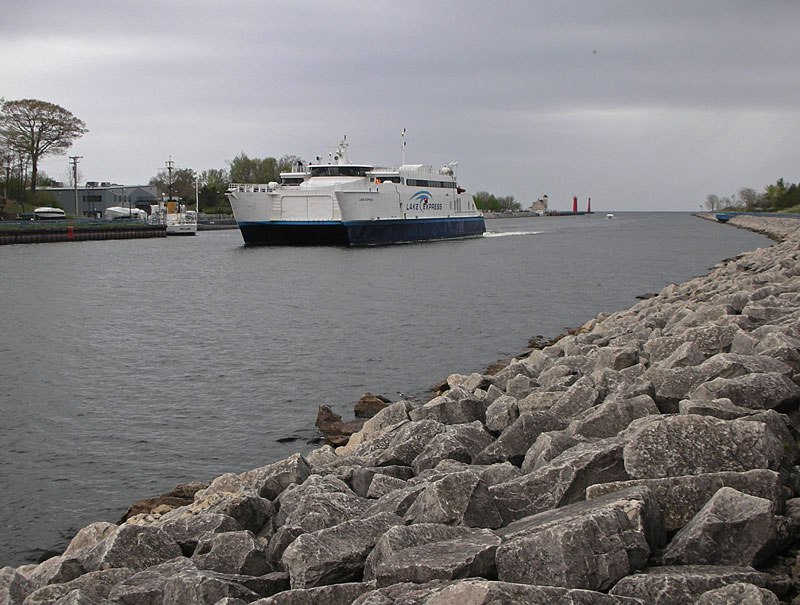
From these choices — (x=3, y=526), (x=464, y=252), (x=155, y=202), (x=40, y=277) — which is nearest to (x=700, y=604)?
(x=3, y=526)

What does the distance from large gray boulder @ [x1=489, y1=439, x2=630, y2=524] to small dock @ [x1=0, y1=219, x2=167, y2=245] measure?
205ft

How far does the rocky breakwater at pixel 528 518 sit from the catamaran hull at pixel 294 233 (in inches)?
1832

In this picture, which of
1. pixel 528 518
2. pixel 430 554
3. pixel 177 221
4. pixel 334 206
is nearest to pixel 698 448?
pixel 528 518

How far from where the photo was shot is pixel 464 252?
51.6 m

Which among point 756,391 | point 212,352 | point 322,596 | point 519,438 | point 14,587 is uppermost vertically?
point 756,391

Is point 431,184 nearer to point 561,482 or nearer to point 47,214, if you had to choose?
point 47,214

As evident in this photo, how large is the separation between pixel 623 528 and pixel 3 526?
682 centimetres

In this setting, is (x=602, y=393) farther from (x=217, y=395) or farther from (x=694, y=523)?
(x=217, y=395)

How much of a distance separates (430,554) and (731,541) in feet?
4.73

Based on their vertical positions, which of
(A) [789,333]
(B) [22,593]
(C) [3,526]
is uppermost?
(A) [789,333]

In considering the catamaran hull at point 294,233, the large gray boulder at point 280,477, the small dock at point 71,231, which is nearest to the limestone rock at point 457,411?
the large gray boulder at point 280,477

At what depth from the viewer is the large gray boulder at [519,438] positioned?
19.6 ft

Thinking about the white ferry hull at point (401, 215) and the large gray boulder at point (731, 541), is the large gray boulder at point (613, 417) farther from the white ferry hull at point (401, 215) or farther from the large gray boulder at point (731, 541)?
the white ferry hull at point (401, 215)

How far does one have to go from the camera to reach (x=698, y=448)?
4.38 metres
